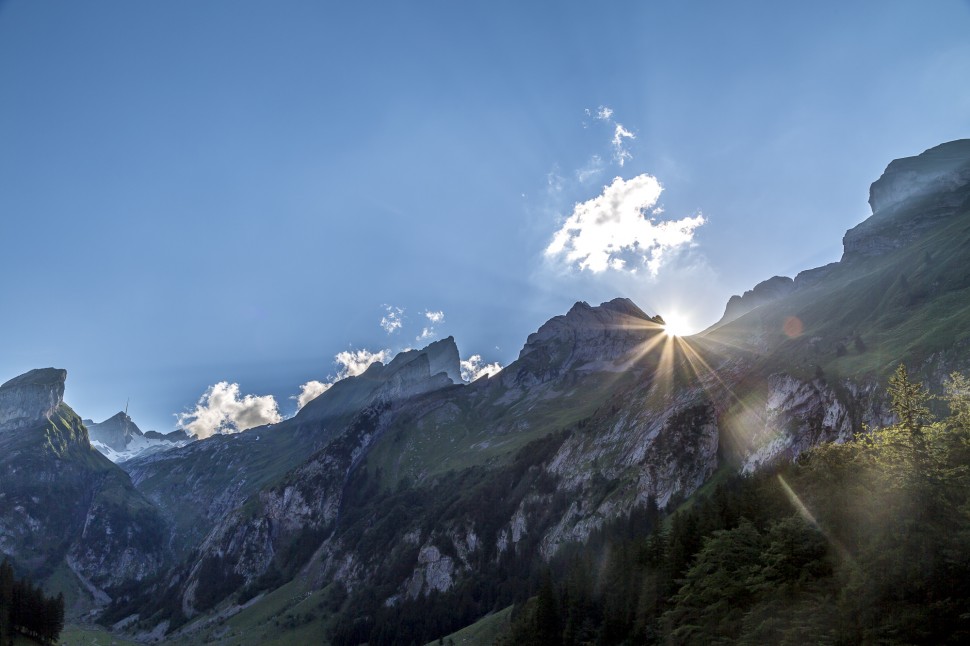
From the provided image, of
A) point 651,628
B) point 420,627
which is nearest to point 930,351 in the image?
point 651,628

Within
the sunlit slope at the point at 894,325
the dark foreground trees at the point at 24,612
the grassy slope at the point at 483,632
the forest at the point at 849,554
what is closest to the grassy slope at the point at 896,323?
the sunlit slope at the point at 894,325

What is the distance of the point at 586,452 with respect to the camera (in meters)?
198

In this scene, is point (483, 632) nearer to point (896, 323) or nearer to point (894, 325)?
point (894, 325)

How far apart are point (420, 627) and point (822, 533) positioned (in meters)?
159

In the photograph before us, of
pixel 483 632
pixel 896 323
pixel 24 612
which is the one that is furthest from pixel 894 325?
pixel 24 612

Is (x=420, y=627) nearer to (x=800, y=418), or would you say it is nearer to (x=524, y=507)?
(x=524, y=507)

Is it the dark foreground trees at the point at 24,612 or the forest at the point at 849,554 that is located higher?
the dark foreground trees at the point at 24,612

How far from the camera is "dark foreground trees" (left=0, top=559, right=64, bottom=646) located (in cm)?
9719

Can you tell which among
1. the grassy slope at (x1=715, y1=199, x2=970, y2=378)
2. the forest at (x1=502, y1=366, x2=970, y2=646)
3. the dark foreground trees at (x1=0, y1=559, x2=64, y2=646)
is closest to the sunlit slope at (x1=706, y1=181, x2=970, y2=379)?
the grassy slope at (x1=715, y1=199, x2=970, y2=378)

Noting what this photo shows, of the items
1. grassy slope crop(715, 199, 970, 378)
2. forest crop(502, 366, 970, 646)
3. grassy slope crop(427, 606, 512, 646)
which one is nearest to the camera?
forest crop(502, 366, 970, 646)

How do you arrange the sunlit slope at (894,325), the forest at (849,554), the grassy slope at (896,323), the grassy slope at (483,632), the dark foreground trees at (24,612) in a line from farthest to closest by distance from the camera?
1. the grassy slope at (483,632)
2. the grassy slope at (896,323)
3. the sunlit slope at (894,325)
4. the dark foreground trees at (24,612)
5. the forest at (849,554)

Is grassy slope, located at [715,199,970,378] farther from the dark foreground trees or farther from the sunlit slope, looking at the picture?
the dark foreground trees

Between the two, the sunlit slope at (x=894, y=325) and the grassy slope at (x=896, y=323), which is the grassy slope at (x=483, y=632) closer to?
the sunlit slope at (x=894, y=325)

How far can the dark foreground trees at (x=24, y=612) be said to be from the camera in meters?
97.2
